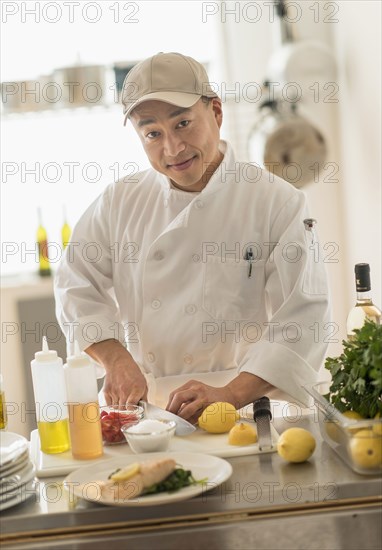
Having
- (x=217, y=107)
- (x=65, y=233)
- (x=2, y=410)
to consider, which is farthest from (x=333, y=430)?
(x=65, y=233)

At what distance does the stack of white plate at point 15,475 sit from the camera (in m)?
1.42

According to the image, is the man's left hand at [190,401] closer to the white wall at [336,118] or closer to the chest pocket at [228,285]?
the chest pocket at [228,285]

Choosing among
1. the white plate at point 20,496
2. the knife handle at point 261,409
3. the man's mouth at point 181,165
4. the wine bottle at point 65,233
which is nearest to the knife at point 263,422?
the knife handle at point 261,409

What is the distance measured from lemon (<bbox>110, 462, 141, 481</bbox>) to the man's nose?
2.69ft

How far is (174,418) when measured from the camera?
1.74m

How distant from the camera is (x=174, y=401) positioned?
1.79 m

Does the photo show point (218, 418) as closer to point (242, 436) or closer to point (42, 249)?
point (242, 436)

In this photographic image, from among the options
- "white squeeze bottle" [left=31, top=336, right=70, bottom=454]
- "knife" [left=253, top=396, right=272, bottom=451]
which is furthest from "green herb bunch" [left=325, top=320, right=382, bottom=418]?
"white squeeze bottle" [left=31, top=336, right=70, bottom=454]

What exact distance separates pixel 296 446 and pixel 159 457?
0.24 m

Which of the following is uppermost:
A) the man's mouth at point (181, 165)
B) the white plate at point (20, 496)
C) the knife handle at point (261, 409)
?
the man's mouth at point (181, 165)

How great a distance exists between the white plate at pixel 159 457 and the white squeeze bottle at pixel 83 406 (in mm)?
93

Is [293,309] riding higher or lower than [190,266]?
lower

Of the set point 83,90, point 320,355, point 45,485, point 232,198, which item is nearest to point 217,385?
point 320,355

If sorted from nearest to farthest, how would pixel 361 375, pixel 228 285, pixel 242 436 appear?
pixel 361 375
pixel 242 436
pixel 228 285
